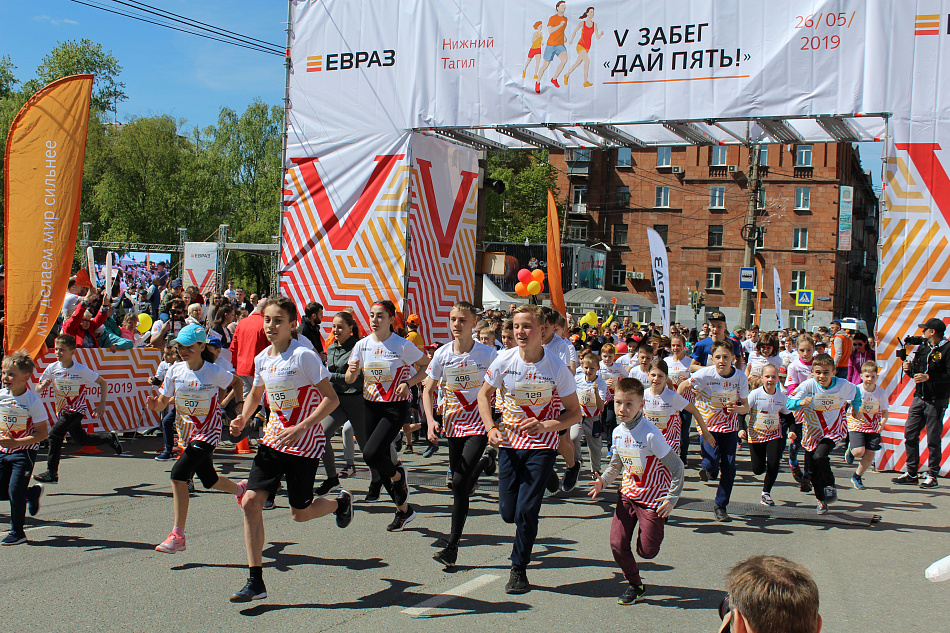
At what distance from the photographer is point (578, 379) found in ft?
32.7

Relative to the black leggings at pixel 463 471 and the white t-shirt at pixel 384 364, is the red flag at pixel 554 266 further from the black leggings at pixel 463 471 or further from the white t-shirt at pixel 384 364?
the black leggings at pixel 463 471

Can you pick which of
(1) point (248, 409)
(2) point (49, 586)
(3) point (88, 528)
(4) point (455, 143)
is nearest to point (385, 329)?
(1) point (248, 409)

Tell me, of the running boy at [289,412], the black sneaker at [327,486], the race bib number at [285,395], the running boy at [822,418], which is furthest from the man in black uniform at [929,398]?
the race bib number at [285,395]

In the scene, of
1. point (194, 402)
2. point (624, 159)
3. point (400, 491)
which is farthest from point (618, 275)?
point (194, 402)

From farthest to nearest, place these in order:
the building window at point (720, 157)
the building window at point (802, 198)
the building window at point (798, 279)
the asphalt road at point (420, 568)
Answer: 1. the building window at point (720, 157)
2. the building window at point (798, 279)
3. the building window at point (802, 198)
4. the asphalt road at point (420, 568)

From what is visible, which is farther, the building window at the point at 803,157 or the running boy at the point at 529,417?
the building window at the point at 803,157

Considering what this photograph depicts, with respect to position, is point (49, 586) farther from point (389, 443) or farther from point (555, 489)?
point (555, 489)

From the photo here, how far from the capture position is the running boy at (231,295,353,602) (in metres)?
5.37

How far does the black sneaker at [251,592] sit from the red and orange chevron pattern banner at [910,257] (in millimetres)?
8912

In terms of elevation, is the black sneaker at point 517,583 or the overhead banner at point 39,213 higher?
the overhead banner at point 39,213

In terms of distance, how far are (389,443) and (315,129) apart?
320 inches

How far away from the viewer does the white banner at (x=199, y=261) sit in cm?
3266

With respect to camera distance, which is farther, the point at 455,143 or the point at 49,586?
the point at 455,143

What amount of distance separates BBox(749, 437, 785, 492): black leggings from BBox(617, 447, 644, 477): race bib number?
3.31 metres
